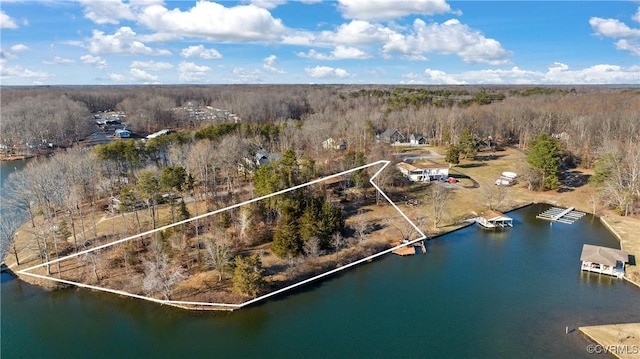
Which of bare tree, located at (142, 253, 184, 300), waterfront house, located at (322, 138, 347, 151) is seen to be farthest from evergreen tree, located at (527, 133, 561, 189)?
bare tree, located at (142, 253, 184, 300)

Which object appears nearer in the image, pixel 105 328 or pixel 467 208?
pixel 105 328

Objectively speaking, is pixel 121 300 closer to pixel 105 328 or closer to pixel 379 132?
pixel 105 328

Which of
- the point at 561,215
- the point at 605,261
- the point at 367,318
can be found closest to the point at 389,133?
the point at 561,215

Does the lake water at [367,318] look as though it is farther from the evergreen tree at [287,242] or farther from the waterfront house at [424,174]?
the waterfront house at [424,174]

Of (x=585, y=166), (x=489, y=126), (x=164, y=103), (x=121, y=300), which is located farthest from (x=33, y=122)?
(x=585, y=166)

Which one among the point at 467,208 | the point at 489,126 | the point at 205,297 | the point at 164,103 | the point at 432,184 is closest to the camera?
the point at 205,297

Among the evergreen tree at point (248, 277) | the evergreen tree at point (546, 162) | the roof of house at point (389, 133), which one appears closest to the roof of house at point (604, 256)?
the evergreen tree at point (546, 162)
